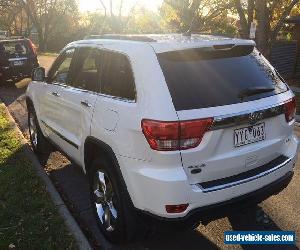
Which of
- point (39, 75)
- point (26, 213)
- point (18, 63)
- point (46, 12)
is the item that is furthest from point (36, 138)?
point (46, 12)

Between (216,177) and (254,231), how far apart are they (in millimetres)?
1257

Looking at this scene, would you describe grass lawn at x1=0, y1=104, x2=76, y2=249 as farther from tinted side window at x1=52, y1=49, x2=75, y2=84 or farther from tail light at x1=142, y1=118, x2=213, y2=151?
tail light at x1=142, y1=118, x2=213, y2=151

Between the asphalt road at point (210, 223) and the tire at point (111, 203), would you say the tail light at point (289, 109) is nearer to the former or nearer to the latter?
the asphalt road at point (210, 223)

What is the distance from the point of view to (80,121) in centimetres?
447

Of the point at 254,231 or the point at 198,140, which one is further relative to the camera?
the point at 254,231

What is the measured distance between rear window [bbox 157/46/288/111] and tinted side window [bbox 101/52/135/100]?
1.23 ft

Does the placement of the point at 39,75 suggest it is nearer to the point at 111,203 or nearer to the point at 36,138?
the point at 36,138

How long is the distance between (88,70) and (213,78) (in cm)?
168

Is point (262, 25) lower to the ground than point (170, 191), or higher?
higher

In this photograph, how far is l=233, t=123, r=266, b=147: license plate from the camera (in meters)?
3.49

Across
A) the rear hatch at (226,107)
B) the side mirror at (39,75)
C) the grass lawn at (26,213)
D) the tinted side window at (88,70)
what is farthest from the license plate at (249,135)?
the side mirror at (39,75)

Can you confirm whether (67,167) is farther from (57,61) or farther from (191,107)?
(191,107)

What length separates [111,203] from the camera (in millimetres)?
4074

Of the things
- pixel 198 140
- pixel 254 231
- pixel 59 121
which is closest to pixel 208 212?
pixel 198 140
